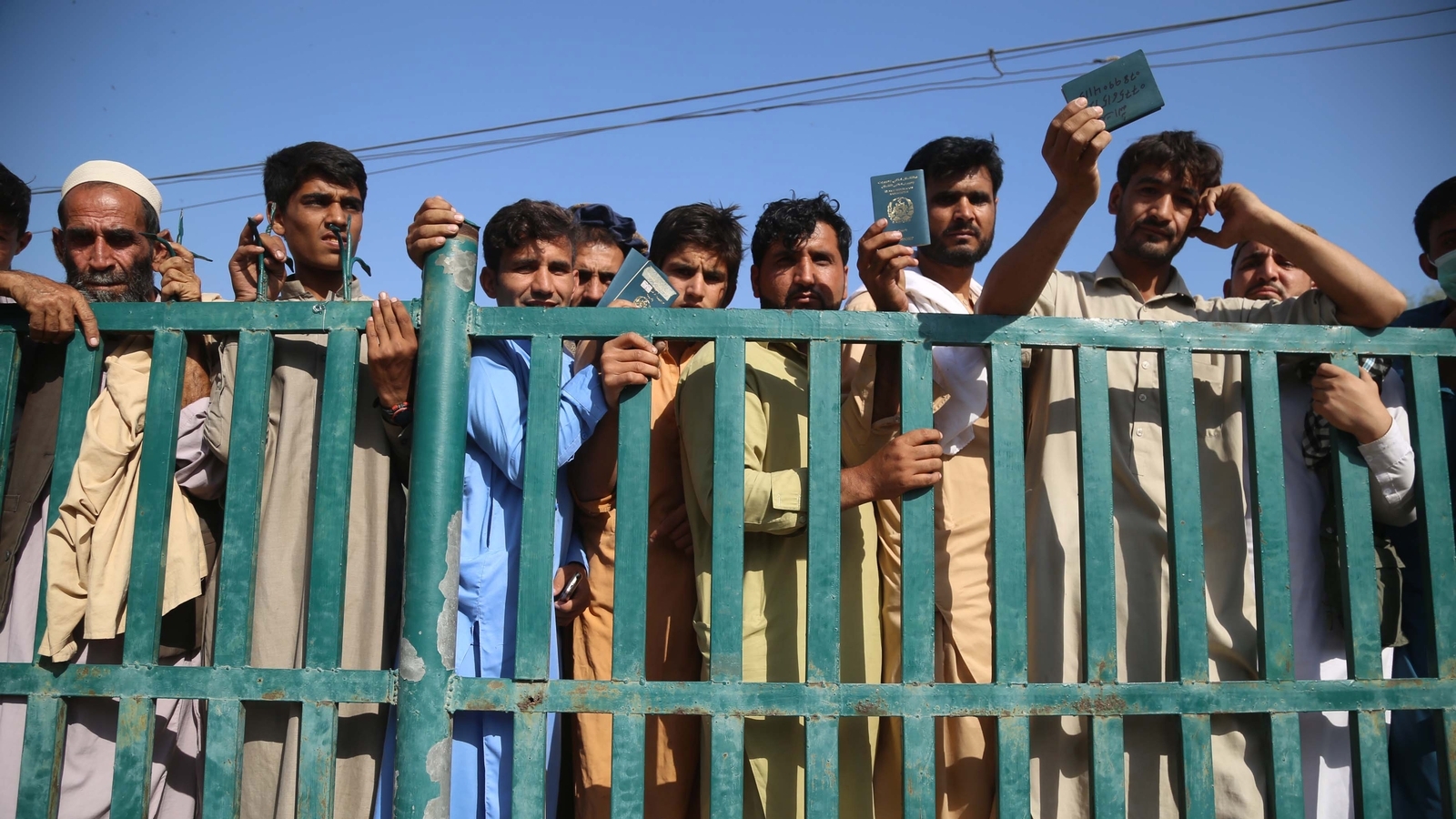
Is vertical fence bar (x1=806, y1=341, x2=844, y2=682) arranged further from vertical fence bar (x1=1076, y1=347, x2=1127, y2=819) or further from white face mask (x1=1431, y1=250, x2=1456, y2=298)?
white face mask (x1=1431, y1=250, x2=1456, y2=298)

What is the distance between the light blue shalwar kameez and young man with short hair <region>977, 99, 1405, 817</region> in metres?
1.08

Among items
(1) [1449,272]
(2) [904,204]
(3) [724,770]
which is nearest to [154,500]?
(3) [724,770]

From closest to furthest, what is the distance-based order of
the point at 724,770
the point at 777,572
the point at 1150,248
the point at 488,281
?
the point at 724,770
the point at 777,572
the point at 1150,248
the point at 488,281

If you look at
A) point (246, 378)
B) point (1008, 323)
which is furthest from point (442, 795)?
point (1008, 323)

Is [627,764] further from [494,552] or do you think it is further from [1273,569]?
[1273,569]

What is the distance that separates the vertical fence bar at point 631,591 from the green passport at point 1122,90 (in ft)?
4.00

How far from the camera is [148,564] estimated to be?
6.67 feet

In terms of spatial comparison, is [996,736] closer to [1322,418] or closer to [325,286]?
[1322,418]

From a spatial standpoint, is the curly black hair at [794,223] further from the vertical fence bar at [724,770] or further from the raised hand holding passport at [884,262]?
the vertical fence bar at [724,770]

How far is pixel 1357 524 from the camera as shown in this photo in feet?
6.88

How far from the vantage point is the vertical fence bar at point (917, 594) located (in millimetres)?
1920

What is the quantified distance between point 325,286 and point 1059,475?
2.35 metres

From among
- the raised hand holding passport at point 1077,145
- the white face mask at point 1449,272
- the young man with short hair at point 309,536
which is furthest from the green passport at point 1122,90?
the young man with short hair at point 309,536

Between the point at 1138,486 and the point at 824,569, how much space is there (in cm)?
95
